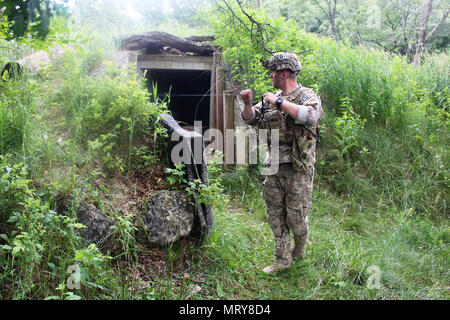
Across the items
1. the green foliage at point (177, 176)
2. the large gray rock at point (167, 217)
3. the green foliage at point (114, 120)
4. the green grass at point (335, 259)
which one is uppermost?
the green foliage at point (114, 120)

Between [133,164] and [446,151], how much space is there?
17.9 feet

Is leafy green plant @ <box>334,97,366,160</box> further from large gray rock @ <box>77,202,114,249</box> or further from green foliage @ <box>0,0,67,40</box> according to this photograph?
green foliage @ <box>0,0,67,40</box>

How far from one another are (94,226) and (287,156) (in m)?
2.00

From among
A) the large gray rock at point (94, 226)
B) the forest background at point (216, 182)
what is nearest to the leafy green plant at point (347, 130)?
the forest background at point (216, 182)

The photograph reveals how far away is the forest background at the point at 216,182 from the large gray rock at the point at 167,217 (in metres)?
0.14

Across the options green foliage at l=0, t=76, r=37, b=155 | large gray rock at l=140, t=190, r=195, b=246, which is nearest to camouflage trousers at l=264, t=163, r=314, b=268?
large gray rock at l=140, t=190, r=195, b=246

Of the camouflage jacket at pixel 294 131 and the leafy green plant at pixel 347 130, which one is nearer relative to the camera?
the camouflage jacket at pixel 294 131

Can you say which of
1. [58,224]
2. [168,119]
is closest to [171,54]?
[168,119]

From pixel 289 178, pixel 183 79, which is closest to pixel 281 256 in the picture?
pixel 289 178

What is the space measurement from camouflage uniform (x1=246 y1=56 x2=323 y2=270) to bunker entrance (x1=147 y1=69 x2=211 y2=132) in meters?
4.15

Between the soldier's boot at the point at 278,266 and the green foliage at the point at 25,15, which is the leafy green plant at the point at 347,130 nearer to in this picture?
the soldier's boot at the point at 278,266

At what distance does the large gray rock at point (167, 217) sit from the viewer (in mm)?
3416

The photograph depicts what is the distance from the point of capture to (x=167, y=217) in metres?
3.49

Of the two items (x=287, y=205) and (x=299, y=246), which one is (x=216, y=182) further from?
(x=299, y=246)
